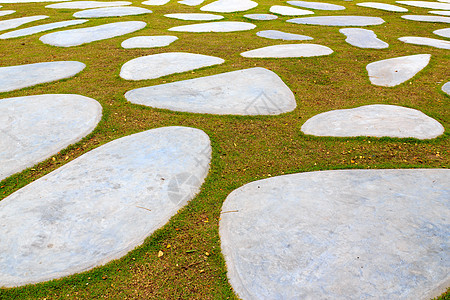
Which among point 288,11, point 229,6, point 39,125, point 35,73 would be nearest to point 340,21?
point 288,11

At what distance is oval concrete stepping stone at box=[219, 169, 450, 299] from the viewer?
1.45m

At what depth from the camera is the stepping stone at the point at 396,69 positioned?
364cm

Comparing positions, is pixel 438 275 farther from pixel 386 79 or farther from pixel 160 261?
pixel 386 79

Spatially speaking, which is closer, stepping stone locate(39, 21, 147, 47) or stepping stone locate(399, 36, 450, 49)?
stepping stone locate(399, 36, 450, 49)

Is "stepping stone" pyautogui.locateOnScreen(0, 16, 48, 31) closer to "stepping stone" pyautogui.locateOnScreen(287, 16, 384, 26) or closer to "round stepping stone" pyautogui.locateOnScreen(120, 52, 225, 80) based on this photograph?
"round stepping stone" pyautogui.locateOnScreen(120, 52, 225, 80)

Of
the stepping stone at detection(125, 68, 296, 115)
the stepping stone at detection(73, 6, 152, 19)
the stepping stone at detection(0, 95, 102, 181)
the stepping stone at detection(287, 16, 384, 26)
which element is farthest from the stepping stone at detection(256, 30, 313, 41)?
the stepping stone at detection(0, 95, 102, 181)

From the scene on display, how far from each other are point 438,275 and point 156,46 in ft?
13.9

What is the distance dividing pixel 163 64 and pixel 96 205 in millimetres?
2470

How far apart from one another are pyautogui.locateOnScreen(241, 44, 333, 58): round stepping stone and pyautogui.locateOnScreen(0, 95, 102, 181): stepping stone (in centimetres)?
224

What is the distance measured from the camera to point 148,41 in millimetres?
4898

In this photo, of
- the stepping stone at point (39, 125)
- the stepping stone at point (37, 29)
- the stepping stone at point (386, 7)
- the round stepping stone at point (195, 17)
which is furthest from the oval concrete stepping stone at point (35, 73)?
the stepping stone at point (386, 7)

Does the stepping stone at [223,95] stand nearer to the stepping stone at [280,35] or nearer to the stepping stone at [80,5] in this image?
the stepping stone at [280,35]

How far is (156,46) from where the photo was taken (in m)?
4.70

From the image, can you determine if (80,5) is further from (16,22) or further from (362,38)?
(362,38)
